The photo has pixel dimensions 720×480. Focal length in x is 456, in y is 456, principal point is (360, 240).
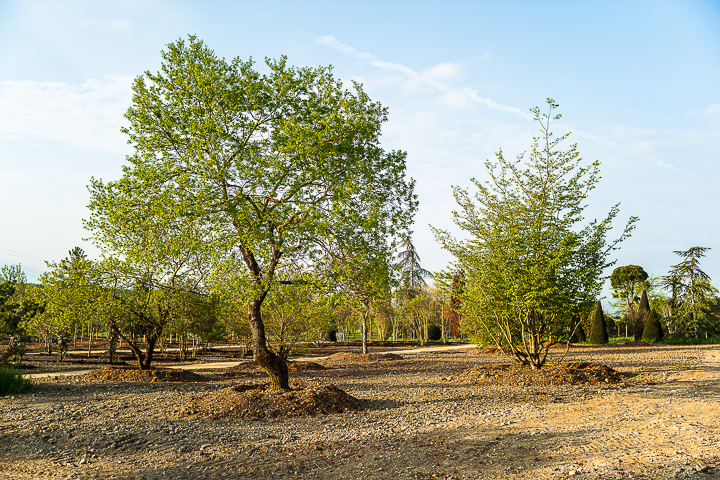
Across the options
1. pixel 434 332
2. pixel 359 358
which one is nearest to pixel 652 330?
pixel 434 332

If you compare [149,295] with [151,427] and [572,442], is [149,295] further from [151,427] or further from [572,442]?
[572,442]

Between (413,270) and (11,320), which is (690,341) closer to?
(413,270)

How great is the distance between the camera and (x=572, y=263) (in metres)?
13.4

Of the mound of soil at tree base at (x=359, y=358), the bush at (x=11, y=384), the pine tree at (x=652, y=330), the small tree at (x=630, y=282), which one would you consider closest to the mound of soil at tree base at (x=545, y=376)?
the mound of soil at tree base at (x=359, y=358)

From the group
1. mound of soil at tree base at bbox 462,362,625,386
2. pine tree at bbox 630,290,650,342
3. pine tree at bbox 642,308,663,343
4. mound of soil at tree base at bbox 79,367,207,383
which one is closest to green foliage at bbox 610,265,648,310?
pine tree at bbox 630,290,650,342

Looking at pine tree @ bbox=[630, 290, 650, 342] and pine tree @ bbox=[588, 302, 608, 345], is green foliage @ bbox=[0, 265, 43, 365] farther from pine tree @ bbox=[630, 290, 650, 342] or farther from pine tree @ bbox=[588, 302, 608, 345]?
pine tree @ bbox=[630, 290, 650, 342]

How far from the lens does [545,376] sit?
12.6 metres

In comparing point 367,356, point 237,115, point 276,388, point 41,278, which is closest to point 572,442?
point 276,388

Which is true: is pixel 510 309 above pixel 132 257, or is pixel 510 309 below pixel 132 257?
below

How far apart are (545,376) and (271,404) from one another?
309 inches

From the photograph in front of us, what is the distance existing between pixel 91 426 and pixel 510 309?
35.4 ft

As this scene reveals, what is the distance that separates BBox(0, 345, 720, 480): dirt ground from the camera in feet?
17.4

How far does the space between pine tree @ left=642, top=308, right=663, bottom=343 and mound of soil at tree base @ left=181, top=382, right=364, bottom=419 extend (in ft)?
111

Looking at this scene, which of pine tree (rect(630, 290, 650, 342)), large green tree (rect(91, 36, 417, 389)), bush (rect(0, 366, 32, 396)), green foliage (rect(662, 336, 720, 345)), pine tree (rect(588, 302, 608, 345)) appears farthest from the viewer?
pine tree (rect(630, 290, 650, 342))
